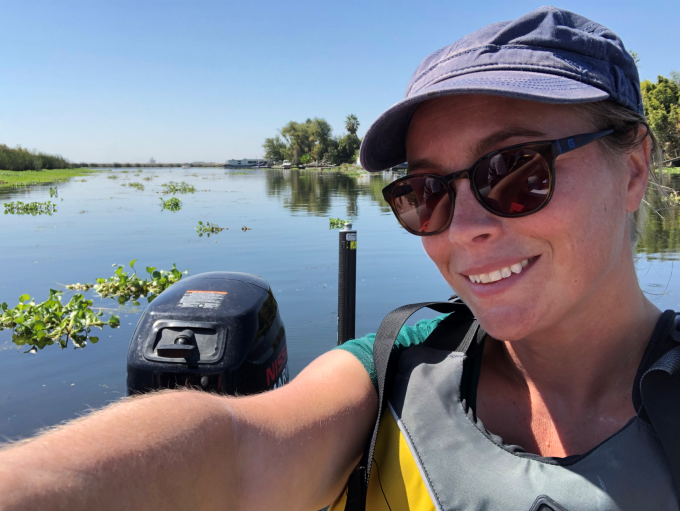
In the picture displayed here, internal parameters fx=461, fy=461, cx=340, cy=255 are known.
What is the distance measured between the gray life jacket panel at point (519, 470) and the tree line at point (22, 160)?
212 feet

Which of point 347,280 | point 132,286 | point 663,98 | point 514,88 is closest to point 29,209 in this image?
point 132,286

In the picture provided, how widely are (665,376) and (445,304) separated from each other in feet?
2.20

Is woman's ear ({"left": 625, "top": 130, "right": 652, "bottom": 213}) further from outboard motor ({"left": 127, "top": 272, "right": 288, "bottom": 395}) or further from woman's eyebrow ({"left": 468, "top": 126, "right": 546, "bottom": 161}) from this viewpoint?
outboard motor ({"left": 127, "top": 272, "right": 288, "bottom": 395})

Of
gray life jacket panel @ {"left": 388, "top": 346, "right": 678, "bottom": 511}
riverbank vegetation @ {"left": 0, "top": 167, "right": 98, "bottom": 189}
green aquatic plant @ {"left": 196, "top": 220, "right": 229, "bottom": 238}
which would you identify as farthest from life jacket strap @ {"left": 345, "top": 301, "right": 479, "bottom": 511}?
riverbank vegetation @ {"left": 0, "top": 167, "right": 98, "bottom": 189}

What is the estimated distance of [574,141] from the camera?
3.95 feet

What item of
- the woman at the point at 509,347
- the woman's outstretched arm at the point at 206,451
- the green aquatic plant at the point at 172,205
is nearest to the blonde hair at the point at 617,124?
the woman at the point at 509,347

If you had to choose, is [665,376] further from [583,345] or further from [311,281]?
[311,281]

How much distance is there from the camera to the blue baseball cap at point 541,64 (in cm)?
112

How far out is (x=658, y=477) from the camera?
104cm

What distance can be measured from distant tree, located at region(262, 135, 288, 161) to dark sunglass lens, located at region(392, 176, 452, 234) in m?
117

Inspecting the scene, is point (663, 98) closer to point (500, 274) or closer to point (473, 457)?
point (500, 274)

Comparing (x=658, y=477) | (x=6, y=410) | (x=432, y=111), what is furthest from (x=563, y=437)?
(x=6, y=410)

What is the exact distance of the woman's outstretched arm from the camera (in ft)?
2.31

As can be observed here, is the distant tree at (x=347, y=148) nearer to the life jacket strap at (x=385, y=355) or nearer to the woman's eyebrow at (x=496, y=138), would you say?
the life jacket strap at (x=385, y=355)
